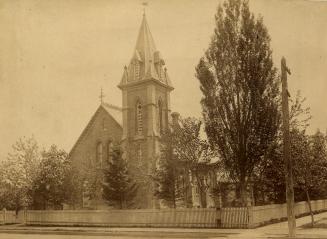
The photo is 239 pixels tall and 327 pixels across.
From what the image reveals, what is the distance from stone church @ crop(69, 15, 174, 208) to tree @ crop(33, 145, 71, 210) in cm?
393

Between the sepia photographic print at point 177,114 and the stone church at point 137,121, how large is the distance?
311 mm

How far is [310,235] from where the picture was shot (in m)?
18.3

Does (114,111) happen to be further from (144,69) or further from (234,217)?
(234,217)

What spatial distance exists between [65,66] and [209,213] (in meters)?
10.2

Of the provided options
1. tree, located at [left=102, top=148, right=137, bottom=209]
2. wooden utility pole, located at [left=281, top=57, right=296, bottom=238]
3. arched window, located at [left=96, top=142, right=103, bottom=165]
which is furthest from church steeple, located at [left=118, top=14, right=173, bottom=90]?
wooden utility pole, located at [left=281, top=57, right=296, bottom=238]

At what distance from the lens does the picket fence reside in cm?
2330

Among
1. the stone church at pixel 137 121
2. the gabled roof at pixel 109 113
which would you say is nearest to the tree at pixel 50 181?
the stone church at pixel 137 121

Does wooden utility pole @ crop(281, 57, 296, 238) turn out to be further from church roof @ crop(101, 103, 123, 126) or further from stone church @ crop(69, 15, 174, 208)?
church roof @ crop(101, 103, 123, 126)

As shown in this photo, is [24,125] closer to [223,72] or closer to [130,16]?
[130,16]

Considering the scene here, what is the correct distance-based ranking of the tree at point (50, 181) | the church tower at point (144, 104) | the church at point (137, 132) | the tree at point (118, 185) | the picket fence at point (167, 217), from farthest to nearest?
the church tower at point (144, 104) < the church at point (137, 132) < the tree at point (50, 181) < the tree at point (118, 185) < the picket fence at point (167, 217)

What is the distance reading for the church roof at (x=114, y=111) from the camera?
40.3m

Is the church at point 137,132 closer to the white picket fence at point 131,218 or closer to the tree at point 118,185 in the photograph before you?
the tree at point 118,185

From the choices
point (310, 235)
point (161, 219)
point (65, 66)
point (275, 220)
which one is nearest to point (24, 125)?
point (65, 66)

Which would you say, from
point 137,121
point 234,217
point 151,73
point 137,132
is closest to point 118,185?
point 137,132
